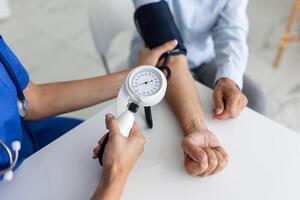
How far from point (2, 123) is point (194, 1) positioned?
68 centimetres

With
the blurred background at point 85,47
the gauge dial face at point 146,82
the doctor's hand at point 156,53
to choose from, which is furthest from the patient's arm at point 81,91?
the blurred background at point 85,47

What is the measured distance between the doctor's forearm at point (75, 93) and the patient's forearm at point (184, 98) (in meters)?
A: 0.14

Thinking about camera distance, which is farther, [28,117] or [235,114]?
[28,117]

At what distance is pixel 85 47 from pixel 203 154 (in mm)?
1461

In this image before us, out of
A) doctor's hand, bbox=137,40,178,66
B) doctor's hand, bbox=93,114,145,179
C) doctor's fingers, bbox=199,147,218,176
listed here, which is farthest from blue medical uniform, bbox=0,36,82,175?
doctor's fingers, bbox=199,147,218,176

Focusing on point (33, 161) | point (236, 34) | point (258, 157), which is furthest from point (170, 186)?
point (236, 34)

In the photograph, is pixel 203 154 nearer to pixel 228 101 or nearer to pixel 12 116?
pixel 228 101

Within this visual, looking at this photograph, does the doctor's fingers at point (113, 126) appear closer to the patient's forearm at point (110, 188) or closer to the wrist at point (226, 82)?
the patient's forearm at point (110, 188)

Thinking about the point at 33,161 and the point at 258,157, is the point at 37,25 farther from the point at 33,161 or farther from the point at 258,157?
the point at 258,157

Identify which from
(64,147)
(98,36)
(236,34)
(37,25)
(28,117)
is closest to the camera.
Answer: (64,147)

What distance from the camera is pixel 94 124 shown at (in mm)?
897

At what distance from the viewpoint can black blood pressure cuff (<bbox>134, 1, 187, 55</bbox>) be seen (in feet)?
3.39

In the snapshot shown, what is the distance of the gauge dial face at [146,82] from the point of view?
2.44ft

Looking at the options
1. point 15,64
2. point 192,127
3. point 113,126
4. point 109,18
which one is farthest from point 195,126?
point 109,18
